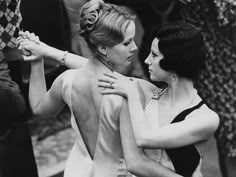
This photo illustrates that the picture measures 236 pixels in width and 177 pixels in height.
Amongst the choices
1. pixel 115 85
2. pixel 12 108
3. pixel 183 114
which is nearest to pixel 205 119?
pixel 183 114

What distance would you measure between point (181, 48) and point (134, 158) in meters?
0.56

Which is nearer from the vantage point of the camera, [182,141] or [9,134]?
[182,141]

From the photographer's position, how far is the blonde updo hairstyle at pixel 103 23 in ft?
8.52

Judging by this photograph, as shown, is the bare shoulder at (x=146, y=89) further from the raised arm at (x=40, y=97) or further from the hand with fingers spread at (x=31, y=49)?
the hand with fingers spread at (x=31, y=49)

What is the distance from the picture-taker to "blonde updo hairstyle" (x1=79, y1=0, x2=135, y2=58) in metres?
2.60

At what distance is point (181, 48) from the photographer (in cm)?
257

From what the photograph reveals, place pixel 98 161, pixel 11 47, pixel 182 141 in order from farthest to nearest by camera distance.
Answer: pixel 11 47
pixel 98 161
pixel 182 141

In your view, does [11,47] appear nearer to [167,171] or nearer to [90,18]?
[90,18]

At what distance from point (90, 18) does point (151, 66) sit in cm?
37

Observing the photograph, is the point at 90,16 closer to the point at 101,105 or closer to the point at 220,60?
the point at 101,105

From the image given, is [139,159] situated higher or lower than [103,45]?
lower

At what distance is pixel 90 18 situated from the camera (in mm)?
2598

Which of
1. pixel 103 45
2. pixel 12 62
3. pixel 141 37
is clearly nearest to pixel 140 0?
pixel 141 37

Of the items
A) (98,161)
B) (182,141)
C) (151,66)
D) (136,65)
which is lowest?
(136,65)
